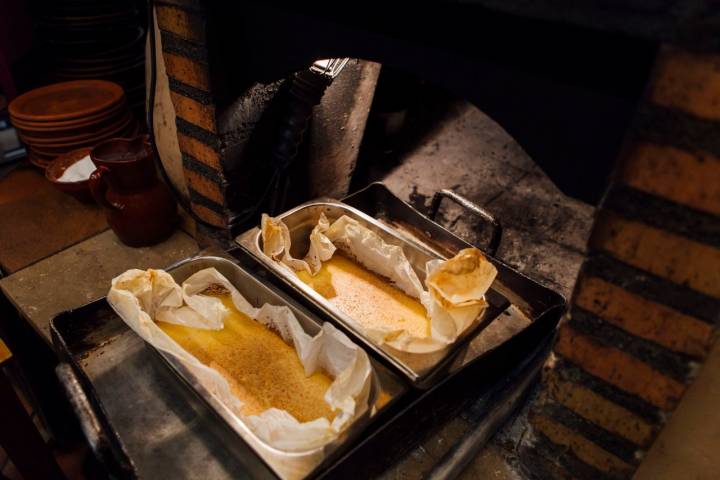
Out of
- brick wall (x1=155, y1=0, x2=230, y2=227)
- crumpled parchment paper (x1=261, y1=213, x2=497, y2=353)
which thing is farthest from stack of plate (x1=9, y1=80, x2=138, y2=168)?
crumpled parchment paper (x1=261, y1=213, x2=497, y2=353)

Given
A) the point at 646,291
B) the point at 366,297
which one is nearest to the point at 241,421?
the point at 366,297

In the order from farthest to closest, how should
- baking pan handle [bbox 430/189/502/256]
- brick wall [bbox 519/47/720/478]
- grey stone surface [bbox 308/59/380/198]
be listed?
1. grey stone surface [bbox 308/59/380/198]
2. baking pan handle [bbox 430/189/502/256]
3. brick wall [bbox 519/47/720/478]

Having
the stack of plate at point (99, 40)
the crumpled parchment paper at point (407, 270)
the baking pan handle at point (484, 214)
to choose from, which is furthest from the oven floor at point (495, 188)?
the stack of plate at point (99, 40)

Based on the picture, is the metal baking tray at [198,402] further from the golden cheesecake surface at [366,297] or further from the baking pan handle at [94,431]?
the golden cheesecake surface at [366,297]

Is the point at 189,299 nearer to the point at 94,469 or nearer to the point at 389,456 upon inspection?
the point at 389,456

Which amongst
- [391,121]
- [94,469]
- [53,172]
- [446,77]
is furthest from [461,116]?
[94,469]

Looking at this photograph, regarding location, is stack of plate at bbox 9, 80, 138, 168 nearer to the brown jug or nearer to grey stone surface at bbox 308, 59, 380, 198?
the brown jug
